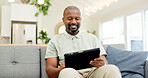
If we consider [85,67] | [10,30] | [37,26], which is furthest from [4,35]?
[85,67]

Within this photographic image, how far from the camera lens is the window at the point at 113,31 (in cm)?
646

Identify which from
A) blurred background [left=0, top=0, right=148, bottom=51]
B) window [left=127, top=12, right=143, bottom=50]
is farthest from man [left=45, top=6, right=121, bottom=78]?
window [left=127, top=12, right=143, bottom=50]

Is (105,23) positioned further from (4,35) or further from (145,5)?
(4,35)

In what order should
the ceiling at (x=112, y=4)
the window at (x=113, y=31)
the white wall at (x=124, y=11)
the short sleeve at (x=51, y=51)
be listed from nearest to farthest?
the short sleeve at (x=51, y=51)
the white wall at (x=124, y=11)
the ceiling at (x=112, y=4)
the window at (x=113, y=31)

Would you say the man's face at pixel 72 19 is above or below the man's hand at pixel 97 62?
above

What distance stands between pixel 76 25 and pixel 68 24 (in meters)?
0.08

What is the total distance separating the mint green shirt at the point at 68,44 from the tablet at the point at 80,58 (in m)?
0.28

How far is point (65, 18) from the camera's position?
5.61 ft

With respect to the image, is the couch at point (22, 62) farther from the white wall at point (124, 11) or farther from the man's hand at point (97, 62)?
the white wall at point (124, 11)

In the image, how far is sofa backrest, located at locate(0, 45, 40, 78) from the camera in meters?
1.82

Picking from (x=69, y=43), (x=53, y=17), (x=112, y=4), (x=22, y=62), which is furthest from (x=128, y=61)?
(x=53, y=17)

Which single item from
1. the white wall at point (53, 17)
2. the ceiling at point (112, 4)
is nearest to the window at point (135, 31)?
the ceiling at point (112, 4)

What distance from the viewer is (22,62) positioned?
6.06ft

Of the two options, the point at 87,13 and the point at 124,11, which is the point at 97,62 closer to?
the point at 87,13
